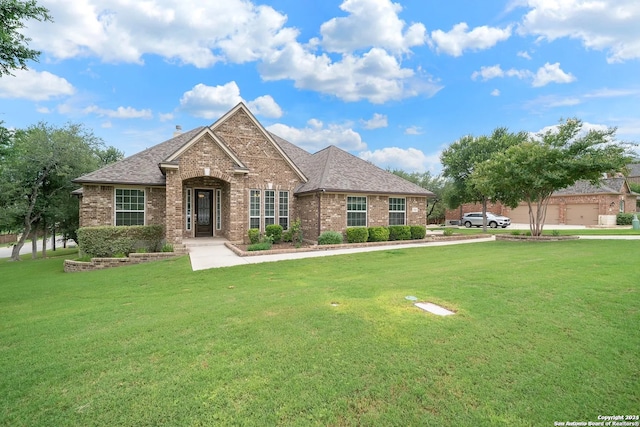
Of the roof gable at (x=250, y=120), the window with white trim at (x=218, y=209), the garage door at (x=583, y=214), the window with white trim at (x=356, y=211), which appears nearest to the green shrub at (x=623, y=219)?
the garage door at (x=583, y=214)

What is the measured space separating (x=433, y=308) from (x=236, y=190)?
11.4 m

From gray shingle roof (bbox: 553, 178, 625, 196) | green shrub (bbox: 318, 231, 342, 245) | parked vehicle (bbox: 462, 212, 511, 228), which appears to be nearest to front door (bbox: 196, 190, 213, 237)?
green shrub (bbox: 318, 231, 342, 245)

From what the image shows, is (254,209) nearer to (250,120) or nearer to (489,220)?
(250,120)

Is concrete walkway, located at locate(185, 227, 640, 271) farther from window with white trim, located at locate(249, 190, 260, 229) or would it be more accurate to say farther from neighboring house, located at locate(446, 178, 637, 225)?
neighboring house, located at locate(446, 178, 637, 225)

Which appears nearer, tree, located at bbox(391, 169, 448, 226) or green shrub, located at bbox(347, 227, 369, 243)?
green shrub, located at bbox(347, 227, 369, 243)

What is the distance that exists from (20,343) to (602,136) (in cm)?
2155

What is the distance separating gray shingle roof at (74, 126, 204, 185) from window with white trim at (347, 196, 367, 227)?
8462 mm

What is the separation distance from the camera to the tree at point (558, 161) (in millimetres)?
14555

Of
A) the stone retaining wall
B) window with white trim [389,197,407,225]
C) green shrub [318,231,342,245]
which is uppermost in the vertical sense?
window with white trim [389,197,407,225]

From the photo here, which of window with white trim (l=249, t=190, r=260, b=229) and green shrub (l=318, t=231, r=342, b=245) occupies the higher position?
window with white trim (l=249, t=190, r=260, b=229)

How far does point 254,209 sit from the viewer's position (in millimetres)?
16156

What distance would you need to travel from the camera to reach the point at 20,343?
430 cm

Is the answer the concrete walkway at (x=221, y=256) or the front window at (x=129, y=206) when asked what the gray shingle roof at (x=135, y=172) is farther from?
the concrete walkway at (x=221, y=256)

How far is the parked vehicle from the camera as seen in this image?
98.3ft
